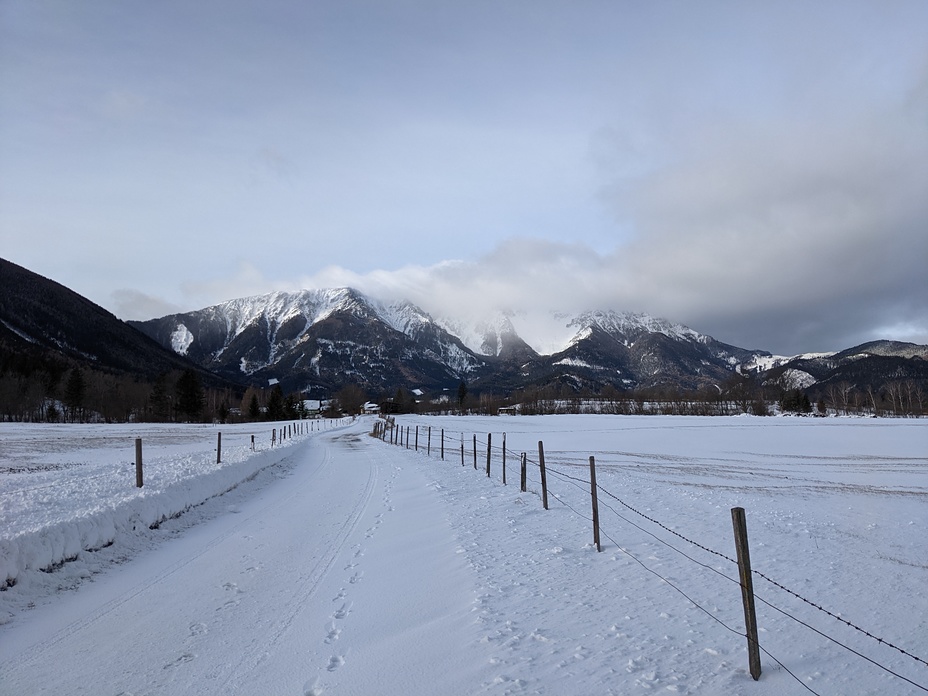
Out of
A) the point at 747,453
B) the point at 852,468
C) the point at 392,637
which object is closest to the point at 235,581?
the point at 392,637

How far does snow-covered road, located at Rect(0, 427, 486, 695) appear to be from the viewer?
194 inches

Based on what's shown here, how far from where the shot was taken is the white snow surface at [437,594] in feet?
16.6

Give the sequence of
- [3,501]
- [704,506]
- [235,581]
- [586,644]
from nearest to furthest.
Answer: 1. [586,644]
2. [235,581]
3. [3,501]
4. [704,506]

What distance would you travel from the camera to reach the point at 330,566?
8.49 meters

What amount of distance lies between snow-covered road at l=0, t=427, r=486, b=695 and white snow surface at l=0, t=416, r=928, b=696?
1.3 inches

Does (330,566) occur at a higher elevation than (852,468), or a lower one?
higher

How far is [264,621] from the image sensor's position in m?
6.25

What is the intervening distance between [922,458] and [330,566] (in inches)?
1584

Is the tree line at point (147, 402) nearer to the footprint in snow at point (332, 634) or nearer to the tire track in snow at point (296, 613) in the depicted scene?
the tire track in snow at point (296, 613)

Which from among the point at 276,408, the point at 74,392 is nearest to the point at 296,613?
the point at 74,392

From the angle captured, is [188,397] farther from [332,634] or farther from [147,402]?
[332,634]

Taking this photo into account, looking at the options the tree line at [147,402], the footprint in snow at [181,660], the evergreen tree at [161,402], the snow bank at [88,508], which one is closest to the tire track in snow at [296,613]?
the footprint in snow at [181,660]

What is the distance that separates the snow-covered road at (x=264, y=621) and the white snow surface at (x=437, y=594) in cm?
3

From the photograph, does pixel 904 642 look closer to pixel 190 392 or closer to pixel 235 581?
pixel 235 581
